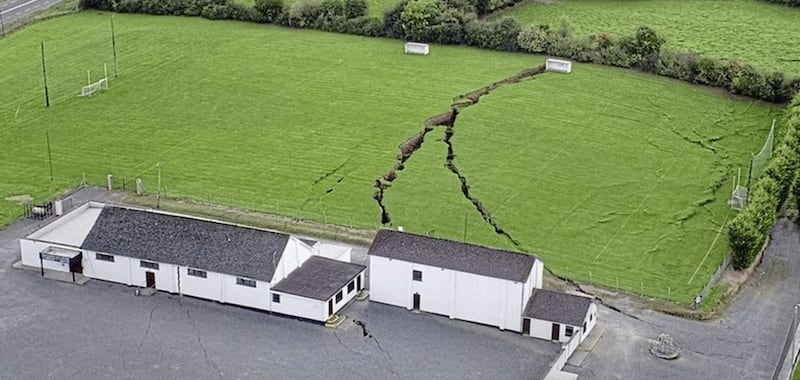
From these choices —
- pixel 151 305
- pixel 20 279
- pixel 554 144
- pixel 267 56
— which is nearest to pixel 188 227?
pixel 151 305

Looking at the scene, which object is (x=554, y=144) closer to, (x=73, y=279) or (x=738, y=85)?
(x=738, y=85)

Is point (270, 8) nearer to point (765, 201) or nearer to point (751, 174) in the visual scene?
point (751, 174)

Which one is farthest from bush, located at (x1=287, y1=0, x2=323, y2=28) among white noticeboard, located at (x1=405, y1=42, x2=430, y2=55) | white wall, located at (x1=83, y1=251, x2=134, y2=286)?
white wall, located at (x1=83, y1=251, x2=134, y2=286)

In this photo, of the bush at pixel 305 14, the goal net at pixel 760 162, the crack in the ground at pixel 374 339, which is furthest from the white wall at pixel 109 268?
the bush at pixel 305 14

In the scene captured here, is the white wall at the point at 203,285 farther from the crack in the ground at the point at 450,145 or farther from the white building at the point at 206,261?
the crack in the ground at the point at 450,145

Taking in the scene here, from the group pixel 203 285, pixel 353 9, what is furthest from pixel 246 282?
pixel 353 9
